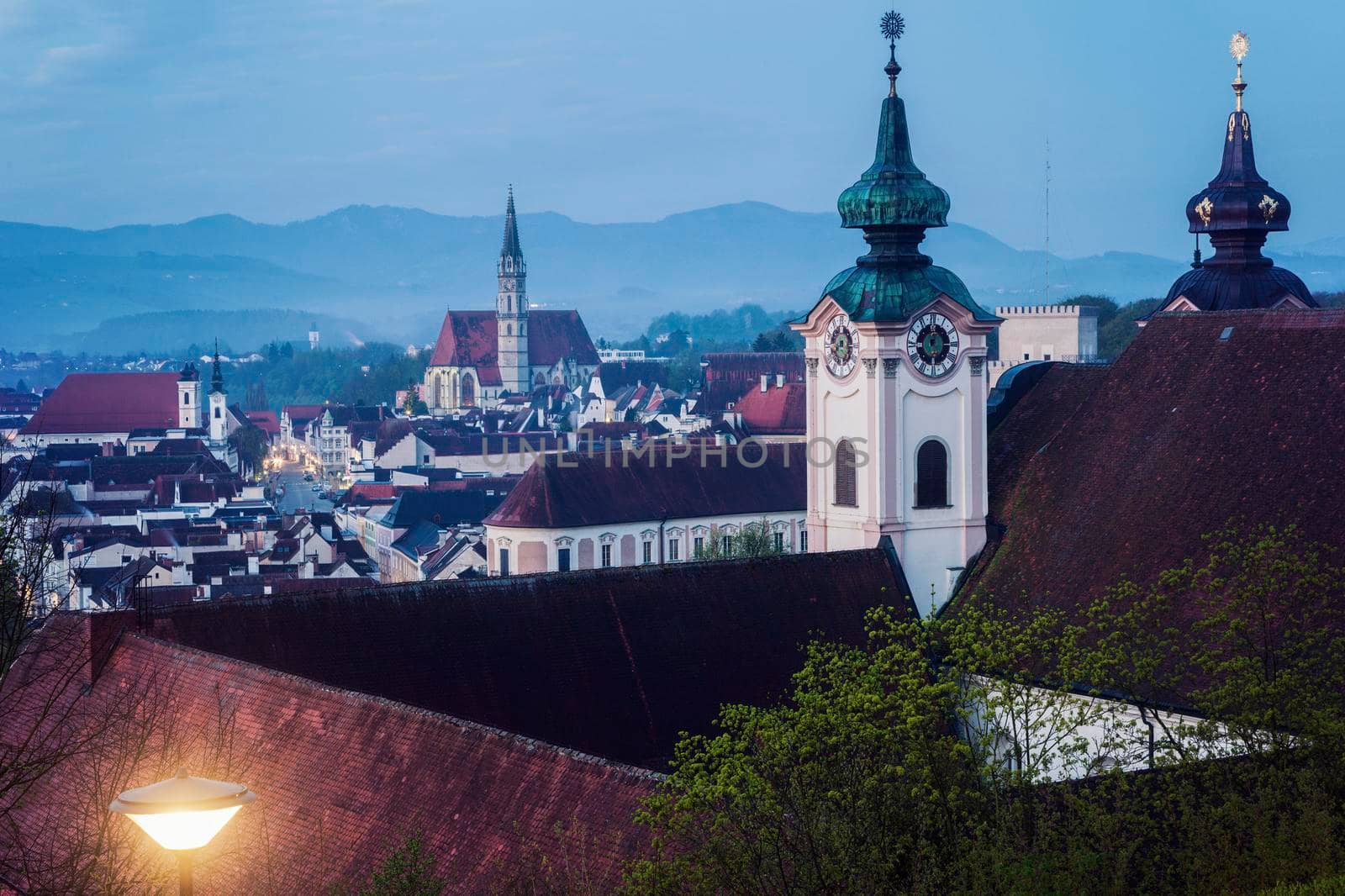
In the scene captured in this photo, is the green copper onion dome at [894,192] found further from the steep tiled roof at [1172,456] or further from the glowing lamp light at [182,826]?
the glowing lamp light at [182,826]

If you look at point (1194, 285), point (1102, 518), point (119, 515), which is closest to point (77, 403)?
point (119, 515)

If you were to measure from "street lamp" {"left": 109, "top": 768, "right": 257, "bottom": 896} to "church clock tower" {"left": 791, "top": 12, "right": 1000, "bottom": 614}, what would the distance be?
71.9ft

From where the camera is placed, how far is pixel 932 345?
32.7 metres

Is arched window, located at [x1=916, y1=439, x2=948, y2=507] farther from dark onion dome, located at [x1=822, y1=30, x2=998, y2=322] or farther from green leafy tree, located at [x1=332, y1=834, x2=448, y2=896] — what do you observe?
green leafy tree, located at [x1=332, y1=834, x2=448, y2=896]

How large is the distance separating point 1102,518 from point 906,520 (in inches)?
162

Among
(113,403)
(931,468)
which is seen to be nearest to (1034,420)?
(931,468)

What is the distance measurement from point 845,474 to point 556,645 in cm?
842

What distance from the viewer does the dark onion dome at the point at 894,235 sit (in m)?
32.4

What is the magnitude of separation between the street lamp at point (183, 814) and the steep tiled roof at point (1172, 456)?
1790 cm

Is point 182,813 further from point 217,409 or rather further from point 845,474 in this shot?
point 217,409

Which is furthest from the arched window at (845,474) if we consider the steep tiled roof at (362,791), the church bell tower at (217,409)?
the church bell tower at (217,409)

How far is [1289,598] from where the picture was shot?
2281 centimetres

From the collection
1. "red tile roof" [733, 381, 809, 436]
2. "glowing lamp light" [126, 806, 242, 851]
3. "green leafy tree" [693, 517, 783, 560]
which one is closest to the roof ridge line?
"glowing lamp light" [126, 806, 242, 851]

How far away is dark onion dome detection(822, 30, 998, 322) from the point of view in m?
32.4
